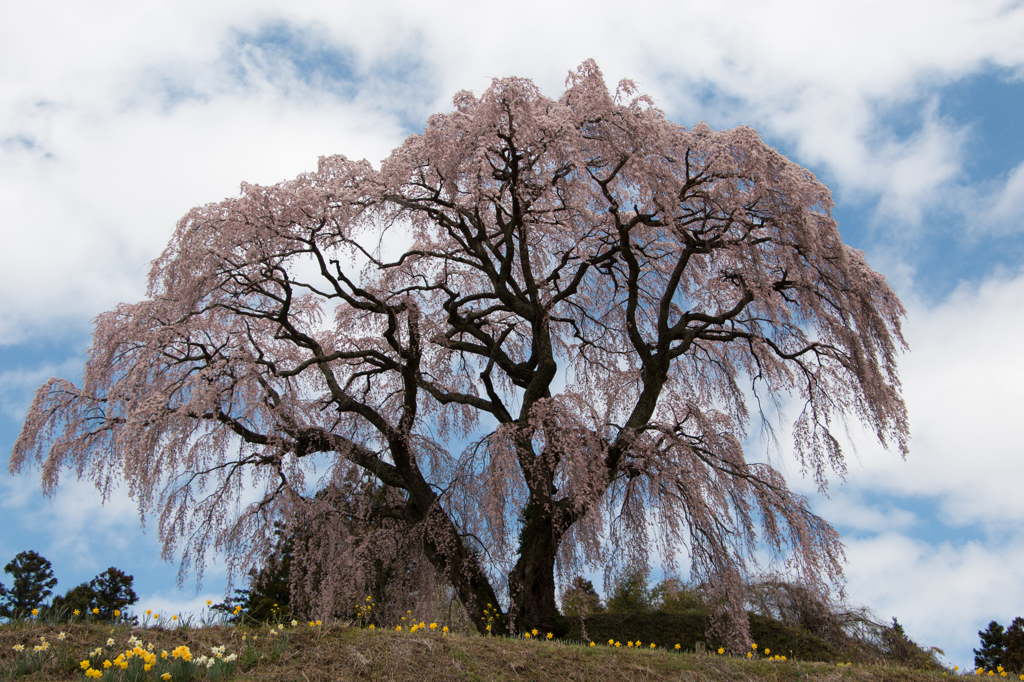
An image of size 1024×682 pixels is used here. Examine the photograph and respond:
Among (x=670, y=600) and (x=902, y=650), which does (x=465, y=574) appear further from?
(x=902, y=650)

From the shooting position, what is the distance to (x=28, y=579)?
1406 cm

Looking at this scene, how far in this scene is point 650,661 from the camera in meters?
5.62

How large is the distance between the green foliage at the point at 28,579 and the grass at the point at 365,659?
10.4 m

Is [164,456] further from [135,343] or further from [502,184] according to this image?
[502,184]

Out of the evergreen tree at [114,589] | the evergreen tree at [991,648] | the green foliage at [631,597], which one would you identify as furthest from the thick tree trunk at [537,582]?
the evergreen tree at [114,589]

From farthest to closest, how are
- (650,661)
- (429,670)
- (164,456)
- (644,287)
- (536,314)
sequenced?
(644,287) < (536,314) < (164,456) < (650,661) < (429,670)

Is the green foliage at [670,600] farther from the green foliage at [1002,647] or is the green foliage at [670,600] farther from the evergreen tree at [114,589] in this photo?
the evergreen tree at [114,589]

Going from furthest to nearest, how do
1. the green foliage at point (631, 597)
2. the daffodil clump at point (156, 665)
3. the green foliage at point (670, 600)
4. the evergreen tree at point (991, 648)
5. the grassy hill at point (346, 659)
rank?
the green foliage at point (631, 597) → the green foliage at point (670, 600) → the evergreen tree at point (991, 648) → the grassy hill at point (346, 659) → the daffodil clump at point (156, 665)

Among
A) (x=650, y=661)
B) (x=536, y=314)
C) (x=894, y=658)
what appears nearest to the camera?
(x=650, y=661)

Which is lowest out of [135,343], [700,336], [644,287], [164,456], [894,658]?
[894,658]

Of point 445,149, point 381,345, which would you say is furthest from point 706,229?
point 381,345

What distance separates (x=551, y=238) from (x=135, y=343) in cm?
607

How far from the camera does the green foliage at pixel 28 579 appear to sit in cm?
1378

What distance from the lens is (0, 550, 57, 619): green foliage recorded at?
13.8 m
